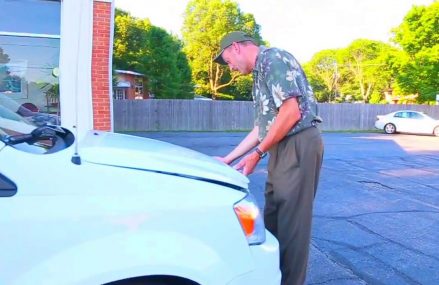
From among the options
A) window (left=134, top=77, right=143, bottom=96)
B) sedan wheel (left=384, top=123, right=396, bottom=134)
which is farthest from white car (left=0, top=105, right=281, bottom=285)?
window (left=134, top=77, right=143, bottom=96)

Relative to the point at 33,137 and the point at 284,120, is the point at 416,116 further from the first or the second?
the point at 33,137

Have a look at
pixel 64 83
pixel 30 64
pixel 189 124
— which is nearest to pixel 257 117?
pixel 64 83

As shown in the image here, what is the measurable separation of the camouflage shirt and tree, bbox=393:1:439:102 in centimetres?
3157

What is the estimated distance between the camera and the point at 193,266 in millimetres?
1795

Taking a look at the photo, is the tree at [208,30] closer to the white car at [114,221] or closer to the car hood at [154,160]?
the car hood at [154,160]

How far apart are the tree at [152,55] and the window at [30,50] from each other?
23.6 metres

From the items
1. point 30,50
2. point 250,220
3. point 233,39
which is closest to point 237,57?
point 233,39

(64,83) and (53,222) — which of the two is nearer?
(53,222)

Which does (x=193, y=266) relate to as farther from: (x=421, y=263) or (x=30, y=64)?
(x=30, y=64)

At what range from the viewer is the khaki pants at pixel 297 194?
113 inches

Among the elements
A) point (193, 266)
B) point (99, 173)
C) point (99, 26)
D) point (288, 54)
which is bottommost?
point (193, 266)

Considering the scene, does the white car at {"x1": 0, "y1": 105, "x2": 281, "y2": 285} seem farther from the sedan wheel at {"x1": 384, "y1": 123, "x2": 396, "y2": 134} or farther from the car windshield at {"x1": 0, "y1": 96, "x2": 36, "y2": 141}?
the sedan wheel at {"x1": 384, "y1": 123, "x2": 396, "y2": 134}

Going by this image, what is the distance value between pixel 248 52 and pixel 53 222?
1.83 meters

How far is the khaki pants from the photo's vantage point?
2.88 m
